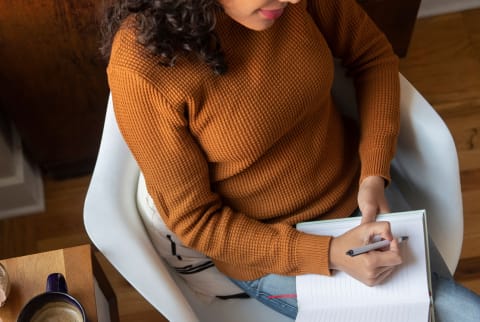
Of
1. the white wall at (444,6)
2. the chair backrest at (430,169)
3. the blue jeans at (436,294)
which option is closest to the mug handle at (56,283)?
the blue jeans at (436,294)

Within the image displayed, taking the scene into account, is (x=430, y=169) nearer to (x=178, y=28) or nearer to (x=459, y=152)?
(x=178, y=28)

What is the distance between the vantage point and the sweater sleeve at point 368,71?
99 centimetres

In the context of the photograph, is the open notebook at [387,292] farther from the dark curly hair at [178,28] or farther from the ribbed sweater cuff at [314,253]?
the dark curly hair at [178,28]

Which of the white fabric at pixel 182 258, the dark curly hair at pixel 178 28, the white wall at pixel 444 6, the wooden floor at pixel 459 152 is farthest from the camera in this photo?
the white wall at pixel 444 6

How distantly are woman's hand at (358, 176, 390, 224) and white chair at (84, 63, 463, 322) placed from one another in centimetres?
11

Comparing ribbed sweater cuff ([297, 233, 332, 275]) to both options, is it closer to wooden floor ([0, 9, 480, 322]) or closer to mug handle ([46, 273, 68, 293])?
mug handle ([46, 273, 68, 293])

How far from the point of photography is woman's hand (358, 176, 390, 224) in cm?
95

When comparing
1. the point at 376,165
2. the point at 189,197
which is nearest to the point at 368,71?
the point at 376,165

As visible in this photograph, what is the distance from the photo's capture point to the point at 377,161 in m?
1.00

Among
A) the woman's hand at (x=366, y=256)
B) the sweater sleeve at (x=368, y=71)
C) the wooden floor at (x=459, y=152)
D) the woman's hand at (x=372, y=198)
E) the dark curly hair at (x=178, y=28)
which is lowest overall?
the wooden floor at (x=459, y=152)

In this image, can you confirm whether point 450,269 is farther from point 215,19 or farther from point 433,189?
point 215,19

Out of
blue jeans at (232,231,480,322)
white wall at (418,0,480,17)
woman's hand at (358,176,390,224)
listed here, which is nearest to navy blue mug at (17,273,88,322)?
blue jeans at (232,231,480,322)

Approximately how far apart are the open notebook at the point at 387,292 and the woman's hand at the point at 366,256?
Result: 0.07 ft

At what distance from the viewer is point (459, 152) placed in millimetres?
1654
